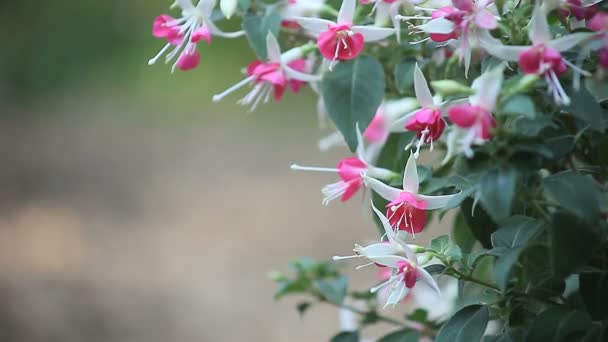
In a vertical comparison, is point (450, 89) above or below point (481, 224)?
above

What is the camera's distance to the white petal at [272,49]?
671 millimetres

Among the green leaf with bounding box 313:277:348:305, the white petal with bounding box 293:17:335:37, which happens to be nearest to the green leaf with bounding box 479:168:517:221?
the white petal with bounding box 293:17:335:37

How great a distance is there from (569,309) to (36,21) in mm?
3485

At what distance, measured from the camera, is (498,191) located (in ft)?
1.53

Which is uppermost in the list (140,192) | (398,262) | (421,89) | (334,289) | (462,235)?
(421,89)

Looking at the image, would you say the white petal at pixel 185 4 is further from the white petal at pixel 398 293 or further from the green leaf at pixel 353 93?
the white petal at pixel 398 293

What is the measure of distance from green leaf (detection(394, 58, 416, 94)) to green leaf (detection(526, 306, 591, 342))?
229mm

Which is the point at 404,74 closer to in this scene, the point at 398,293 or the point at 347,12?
the point at 347,12

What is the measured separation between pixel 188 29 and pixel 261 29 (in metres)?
0.06

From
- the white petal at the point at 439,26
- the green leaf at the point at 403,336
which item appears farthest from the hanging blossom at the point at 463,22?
the green leaf at the point at 403,336

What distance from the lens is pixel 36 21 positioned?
12.1 ft

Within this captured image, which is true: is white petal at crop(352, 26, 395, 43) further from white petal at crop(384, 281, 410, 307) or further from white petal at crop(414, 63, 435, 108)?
white petal at crop(384, 281, 410, 307)

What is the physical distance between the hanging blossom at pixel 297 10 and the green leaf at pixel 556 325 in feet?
1.07

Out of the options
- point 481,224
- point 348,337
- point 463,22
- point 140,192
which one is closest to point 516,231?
Result: point 481,224
